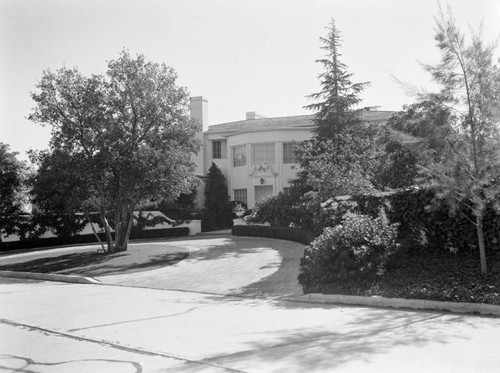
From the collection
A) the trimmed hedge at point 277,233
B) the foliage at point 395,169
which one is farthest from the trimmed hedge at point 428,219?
the foliage at point 395,169

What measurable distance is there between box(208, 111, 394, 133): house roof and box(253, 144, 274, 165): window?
1.26 metres

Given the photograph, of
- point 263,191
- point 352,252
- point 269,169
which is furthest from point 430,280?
point 263,191

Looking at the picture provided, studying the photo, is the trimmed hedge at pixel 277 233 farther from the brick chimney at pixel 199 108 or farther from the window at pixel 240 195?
the brick chimney at pixel 199 108

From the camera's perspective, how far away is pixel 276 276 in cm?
1386

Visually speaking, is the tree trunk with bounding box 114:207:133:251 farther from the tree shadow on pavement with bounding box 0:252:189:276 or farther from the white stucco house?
the white stucco house

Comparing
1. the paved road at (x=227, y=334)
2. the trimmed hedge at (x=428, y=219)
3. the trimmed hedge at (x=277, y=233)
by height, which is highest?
the trimmed hedge at (x=428, y=219)

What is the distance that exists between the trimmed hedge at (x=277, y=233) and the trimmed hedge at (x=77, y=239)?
188 inches

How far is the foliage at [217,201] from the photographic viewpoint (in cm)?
3603

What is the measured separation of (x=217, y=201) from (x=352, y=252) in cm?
2555

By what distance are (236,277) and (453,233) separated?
5.63 meters

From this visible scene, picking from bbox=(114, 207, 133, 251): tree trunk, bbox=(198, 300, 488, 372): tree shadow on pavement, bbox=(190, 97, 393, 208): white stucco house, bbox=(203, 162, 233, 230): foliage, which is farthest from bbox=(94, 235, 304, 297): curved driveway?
bbox=(203, 162, 233, 230): foliage

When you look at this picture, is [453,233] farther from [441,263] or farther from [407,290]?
[407,290]

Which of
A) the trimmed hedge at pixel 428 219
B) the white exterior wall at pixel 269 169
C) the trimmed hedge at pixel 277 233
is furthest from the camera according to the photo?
the white exterior wall at pixel 269 169

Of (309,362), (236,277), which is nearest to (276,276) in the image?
(236,277)
